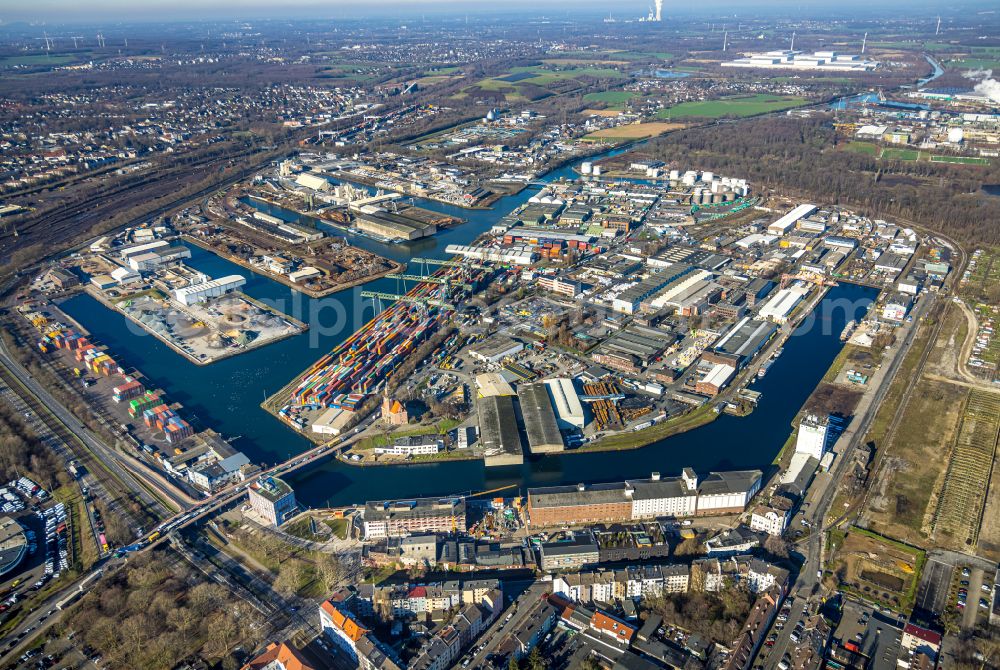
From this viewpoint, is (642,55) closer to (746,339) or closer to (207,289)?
(746,339)

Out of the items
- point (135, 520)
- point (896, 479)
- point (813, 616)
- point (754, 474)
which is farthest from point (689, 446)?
point (135, 520)

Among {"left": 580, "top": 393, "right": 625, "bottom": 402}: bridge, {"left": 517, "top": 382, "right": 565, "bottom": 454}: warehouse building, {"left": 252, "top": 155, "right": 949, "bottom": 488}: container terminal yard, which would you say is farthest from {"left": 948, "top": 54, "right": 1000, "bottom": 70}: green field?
{"left": 517, "top": 382, "right": 565, "bottom": 454}: warehouse building

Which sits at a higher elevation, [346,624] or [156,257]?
[156,257]

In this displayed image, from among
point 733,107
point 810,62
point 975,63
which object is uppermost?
point 810,62

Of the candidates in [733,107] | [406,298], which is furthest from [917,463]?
[733,107]

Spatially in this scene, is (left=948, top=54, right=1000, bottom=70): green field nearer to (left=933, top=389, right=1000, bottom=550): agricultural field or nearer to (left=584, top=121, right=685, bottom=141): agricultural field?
(left=584, top=121, right=685, bottom=141): agricultural field

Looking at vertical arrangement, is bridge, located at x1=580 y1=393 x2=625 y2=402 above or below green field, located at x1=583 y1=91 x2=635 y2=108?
below
